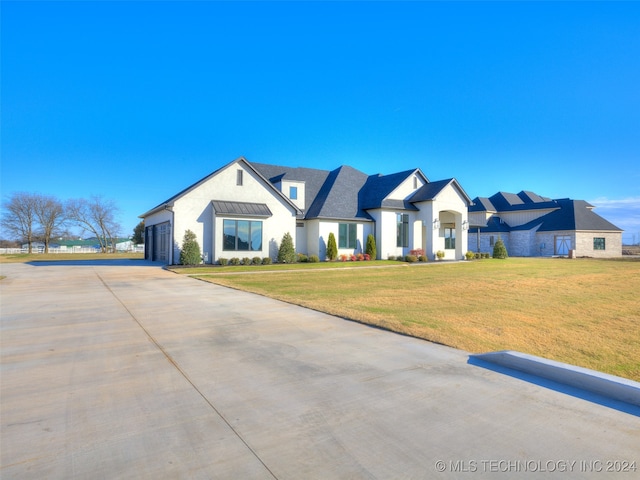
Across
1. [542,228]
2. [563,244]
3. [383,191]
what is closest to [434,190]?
[383,191]

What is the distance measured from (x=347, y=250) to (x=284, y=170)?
29.3 ft

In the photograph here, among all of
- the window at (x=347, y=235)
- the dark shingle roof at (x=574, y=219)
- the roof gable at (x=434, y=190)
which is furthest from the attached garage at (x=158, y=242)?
the dark shingle roof at (x=574, y=219)

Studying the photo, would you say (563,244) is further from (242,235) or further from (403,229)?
(242,235)

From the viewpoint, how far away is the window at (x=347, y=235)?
2730 centimetres

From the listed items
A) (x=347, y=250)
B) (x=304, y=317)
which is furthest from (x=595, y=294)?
(x=347, y=250)

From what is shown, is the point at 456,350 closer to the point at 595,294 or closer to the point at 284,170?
the point at 595,294

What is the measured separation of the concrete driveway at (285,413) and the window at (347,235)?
21045 millimetres

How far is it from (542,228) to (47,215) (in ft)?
232

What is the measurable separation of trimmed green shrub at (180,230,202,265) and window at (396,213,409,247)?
15.7 metres

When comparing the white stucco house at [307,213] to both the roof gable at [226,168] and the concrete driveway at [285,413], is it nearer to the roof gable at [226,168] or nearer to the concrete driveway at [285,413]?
the roof gable at [226,168]

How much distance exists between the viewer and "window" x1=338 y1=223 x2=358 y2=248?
27297mm

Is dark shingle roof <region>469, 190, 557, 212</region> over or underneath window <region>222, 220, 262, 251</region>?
over

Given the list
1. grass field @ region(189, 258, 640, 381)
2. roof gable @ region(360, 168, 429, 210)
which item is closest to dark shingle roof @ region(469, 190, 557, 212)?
roof gable @ region(360, 168, 429, 210)

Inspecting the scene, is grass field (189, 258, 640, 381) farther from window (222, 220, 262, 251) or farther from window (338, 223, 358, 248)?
window (338, 223, 358, 248)
